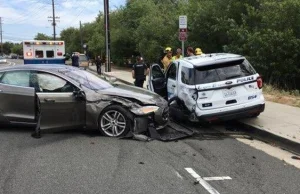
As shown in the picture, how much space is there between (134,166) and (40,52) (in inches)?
873

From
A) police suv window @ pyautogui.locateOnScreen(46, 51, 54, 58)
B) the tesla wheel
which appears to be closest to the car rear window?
the tesla wheel

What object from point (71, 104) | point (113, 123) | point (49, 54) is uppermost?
point (49, 54)

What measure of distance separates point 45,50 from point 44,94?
1955 centimetres

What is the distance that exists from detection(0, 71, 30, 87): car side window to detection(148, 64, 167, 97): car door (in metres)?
3.70

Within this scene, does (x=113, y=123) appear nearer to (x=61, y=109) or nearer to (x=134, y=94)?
(x=134, y=94)

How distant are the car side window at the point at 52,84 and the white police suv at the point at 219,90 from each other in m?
2.50

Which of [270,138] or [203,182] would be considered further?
[270,138]

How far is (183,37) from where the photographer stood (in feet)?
48.7

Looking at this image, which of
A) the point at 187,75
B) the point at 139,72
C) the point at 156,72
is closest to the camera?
the point at 187,75

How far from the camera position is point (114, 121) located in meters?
8.37

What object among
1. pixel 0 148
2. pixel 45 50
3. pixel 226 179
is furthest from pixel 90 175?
pixel 45 50

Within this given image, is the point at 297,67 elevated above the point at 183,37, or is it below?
below

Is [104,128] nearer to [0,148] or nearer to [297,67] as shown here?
[0,148]

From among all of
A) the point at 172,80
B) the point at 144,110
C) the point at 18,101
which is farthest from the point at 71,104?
the point at 172,80
